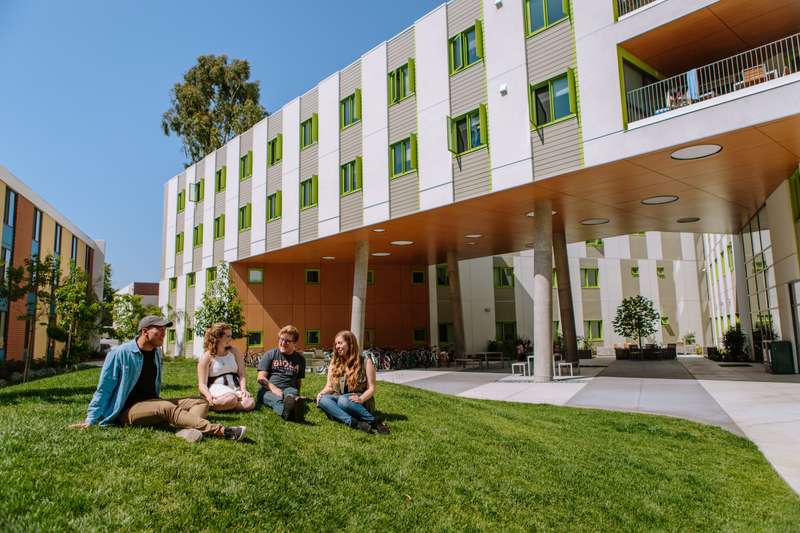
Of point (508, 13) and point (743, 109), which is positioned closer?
point (743, 109)

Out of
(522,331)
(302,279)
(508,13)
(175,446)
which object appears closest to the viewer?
(175,446)

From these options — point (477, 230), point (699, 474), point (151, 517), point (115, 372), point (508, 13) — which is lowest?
point (699, 474)

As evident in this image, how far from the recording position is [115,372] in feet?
18.3

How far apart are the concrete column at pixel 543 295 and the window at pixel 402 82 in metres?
6.21

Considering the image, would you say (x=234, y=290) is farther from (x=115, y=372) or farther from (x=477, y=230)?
(x=115, y=372)

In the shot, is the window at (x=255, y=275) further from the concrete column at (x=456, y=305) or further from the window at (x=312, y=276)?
the concrete column at (x=456, y=305)

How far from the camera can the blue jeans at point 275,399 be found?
23.5 feet

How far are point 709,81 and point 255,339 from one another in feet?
76.9

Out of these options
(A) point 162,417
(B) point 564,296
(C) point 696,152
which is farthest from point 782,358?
(A) point 162,417

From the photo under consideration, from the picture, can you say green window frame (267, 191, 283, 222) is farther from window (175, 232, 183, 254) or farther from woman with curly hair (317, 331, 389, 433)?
woman with curly hair (317, 331, 389, 433)

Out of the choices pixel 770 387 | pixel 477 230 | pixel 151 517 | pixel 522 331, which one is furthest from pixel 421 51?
pixel 522 331

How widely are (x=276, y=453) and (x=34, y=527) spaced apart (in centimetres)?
234

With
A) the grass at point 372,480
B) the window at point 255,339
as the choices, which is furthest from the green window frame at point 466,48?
the window at point 255,339

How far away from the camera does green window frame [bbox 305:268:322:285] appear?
101ft
